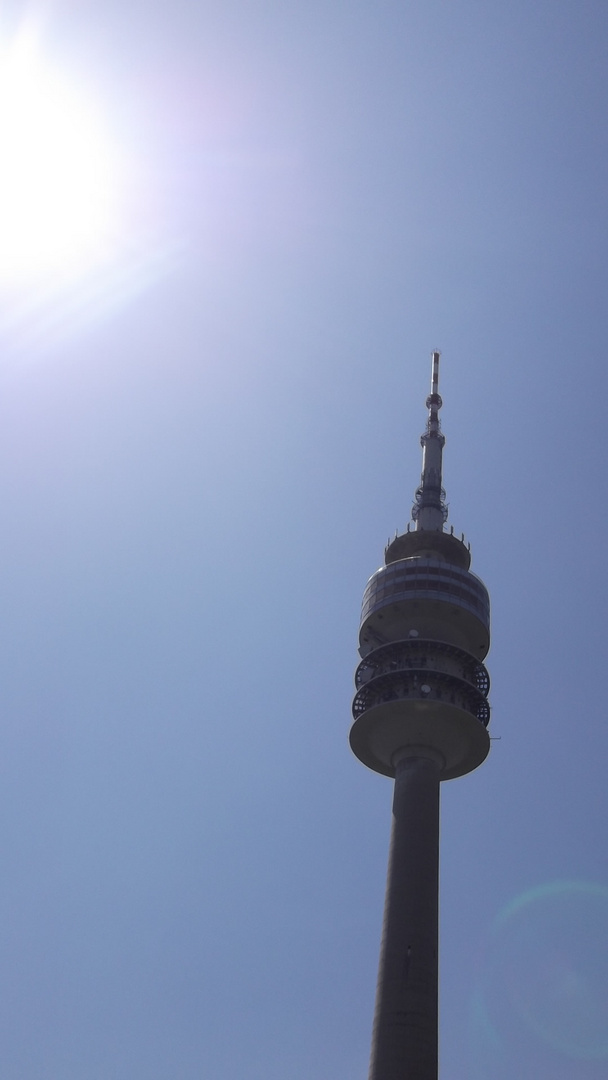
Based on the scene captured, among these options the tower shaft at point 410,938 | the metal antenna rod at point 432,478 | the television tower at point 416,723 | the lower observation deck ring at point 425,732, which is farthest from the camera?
the metal antenna rod at point 432,478

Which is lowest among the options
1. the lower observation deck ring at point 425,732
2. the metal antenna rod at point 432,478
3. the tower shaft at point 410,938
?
the tower shaft at point 410,938

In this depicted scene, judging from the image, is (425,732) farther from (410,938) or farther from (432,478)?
(432,478)

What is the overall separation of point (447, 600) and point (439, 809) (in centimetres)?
1660

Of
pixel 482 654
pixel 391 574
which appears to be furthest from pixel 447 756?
pixel 391 574

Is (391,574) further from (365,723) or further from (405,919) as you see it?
(405,919)

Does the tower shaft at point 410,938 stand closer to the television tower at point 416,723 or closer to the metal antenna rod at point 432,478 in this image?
the television tower at point 416,723

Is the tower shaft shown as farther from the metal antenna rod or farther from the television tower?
the metal antenna rod

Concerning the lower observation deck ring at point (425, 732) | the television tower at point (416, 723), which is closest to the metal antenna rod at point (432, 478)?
the television tower at point (416, 723)

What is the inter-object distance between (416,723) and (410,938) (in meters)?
16.1

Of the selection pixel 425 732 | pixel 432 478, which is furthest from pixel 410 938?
pixel 432 478

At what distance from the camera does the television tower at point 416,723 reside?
66.6 metres

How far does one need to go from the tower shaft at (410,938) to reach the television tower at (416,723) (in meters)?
0.07

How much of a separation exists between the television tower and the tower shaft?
0.07 metres

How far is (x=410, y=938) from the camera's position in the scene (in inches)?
2712
